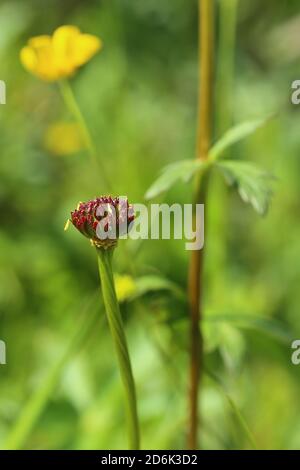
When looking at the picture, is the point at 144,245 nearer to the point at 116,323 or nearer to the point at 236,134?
the point at 236,134

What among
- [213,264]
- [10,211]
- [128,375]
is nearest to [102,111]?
[10,211]

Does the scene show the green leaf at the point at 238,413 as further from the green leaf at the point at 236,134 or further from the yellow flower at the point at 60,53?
the yellow flower at the point at 60,53

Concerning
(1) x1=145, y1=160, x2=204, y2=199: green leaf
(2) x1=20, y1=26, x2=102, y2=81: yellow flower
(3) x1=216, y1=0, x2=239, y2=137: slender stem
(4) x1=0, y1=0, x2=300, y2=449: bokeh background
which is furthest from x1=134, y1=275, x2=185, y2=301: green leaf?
(3) x1=216, y1=0, x2=239, y2=137: slender stem

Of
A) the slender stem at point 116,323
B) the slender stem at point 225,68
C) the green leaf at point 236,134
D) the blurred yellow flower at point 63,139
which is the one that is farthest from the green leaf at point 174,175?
the blurred yellow flower at point 63,139

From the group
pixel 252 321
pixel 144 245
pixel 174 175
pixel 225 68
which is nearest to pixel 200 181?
pixel 174 175

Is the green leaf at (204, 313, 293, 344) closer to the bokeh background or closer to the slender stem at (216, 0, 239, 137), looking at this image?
the bokeh background

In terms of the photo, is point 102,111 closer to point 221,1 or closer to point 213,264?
point 221,1
